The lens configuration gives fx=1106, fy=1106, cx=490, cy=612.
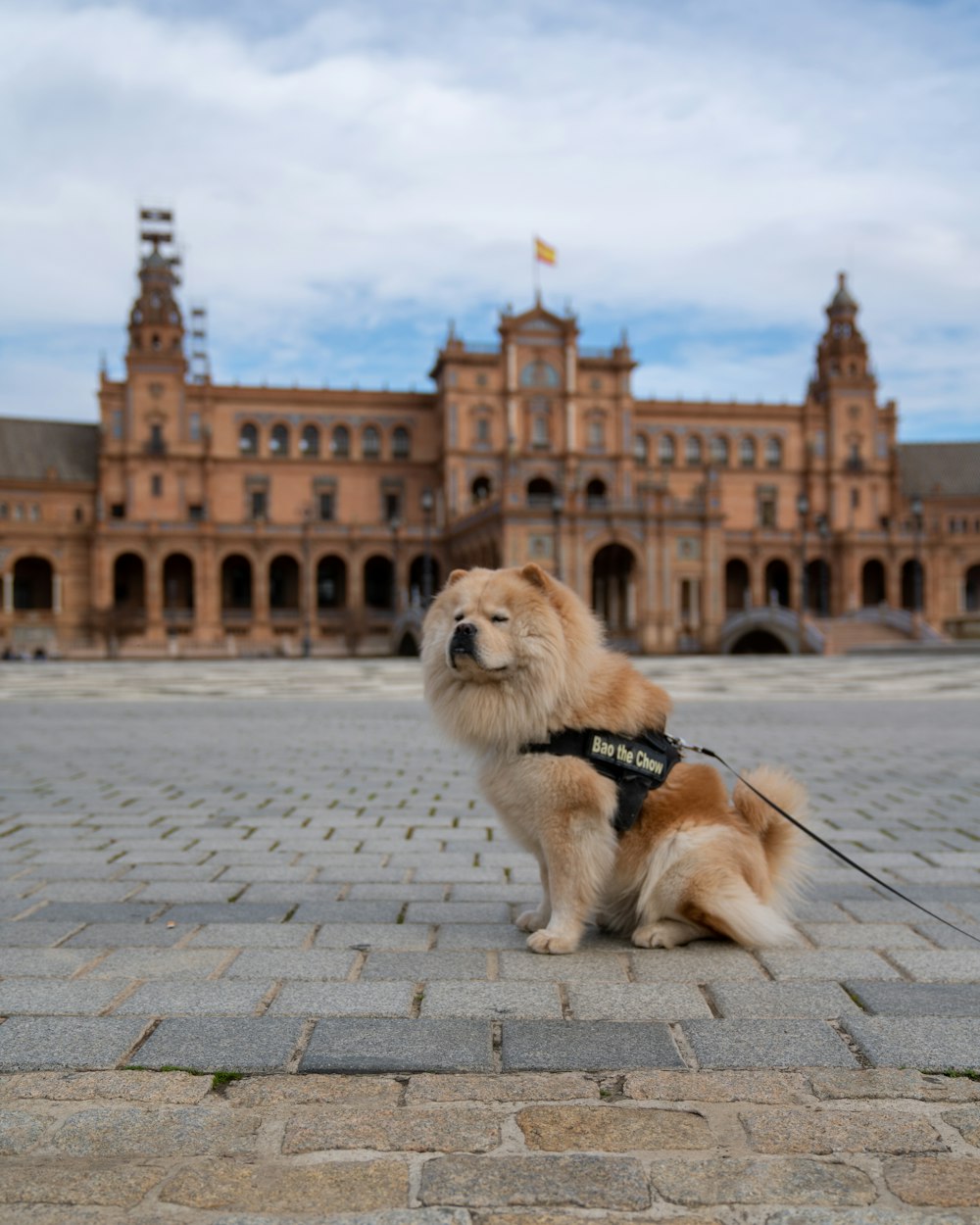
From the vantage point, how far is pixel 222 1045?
3.10 meters

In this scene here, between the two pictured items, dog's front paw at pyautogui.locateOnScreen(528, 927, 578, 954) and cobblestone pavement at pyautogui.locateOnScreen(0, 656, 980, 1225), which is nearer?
cobblestone pavement at pyautogui.locateOnScreen(0, 656, 980, 1225)

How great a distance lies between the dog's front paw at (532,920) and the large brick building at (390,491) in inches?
1914

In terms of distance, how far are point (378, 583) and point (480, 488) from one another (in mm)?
8778

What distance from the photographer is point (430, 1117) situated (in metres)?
2.64

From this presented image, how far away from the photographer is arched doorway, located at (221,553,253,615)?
66.9 metres

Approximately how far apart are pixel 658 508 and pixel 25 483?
37435 millimetres

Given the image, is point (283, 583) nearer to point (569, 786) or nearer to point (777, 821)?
point (777, 821)

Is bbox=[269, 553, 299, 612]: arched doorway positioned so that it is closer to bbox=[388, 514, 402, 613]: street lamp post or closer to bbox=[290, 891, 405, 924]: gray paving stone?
bbox=[388, 514, 402, 613]: street lamp post

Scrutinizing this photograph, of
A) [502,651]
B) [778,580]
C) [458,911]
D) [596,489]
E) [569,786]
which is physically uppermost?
[596,489]

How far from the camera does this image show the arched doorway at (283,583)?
66312 millimetres

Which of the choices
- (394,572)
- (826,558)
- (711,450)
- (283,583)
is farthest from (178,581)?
(826,558)

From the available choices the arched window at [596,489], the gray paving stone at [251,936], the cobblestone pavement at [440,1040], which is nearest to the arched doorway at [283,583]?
the arched window at [596,489]

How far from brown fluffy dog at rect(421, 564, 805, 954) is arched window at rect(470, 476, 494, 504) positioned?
196 ft

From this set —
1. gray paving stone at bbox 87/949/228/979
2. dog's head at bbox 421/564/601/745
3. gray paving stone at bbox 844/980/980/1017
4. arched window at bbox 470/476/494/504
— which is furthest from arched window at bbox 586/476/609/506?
gray paving stone at bbox 844/980/980/1017
